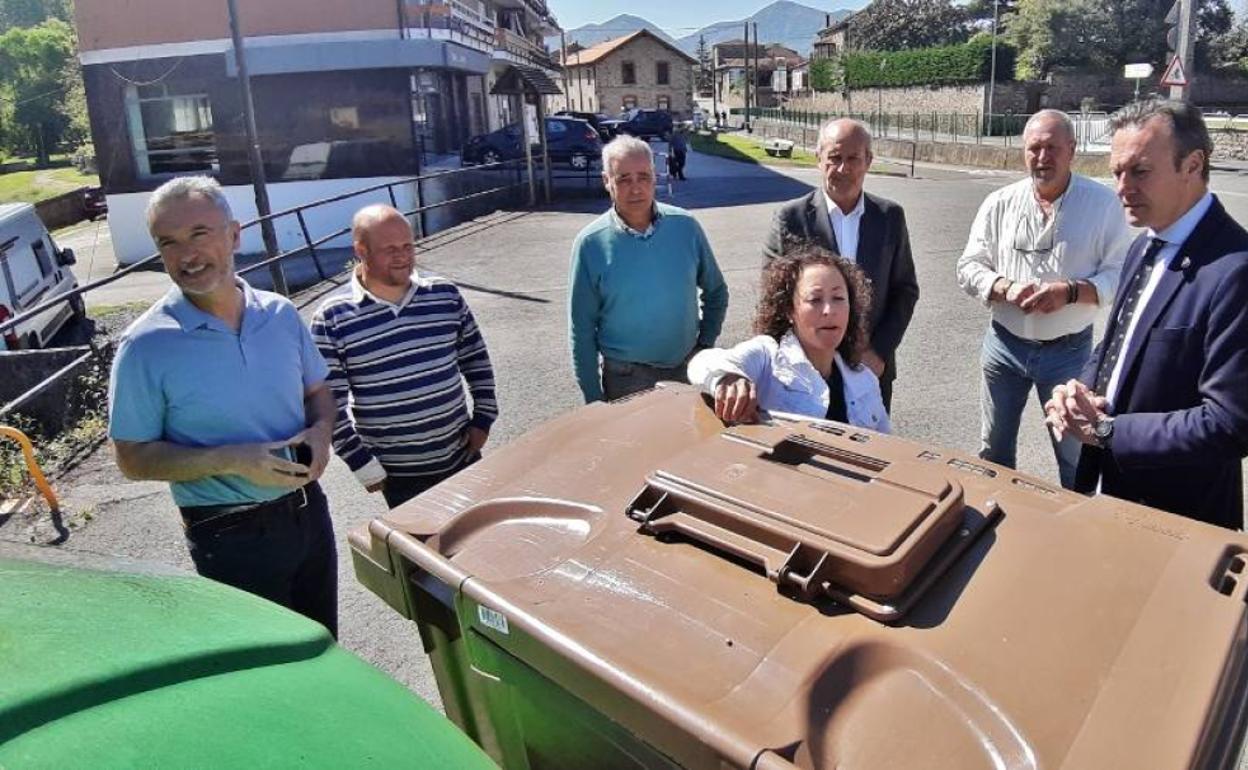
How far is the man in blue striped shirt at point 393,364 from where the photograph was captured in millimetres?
3004

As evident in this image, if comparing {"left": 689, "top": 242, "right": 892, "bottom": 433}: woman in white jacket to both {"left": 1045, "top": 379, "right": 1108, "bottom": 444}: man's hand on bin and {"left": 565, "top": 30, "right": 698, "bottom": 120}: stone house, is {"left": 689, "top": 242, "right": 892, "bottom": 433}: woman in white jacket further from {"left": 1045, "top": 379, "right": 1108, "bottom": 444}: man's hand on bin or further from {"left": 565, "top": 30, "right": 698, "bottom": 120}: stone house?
{"left": 565, "top": 30, "right": 698, "bottom": 120}: stone house

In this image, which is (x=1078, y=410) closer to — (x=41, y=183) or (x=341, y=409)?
(x=341, y=409)

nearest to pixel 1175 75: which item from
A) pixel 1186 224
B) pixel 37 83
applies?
pixel 1186 224

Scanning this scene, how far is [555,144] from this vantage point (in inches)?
987

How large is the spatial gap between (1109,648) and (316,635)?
1.30m

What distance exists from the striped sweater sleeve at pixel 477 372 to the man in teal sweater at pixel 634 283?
0.45 meters

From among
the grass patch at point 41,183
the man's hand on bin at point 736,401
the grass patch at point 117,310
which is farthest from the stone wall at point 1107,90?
the man's hand on bin at point 736,401

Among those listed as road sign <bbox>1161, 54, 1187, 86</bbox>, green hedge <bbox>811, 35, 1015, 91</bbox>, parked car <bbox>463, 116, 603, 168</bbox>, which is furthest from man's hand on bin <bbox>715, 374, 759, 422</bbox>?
green hedge <bbox>811, 35, 1015, 91</bbox>

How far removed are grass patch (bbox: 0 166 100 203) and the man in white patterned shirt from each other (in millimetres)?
38953

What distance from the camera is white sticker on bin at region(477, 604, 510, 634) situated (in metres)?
1.78

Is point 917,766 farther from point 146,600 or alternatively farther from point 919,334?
point 919,334

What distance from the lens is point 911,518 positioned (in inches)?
67.6

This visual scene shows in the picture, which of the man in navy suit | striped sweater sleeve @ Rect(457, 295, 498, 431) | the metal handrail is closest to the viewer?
the man in navy suit

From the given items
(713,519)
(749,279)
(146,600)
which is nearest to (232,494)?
(146,600)
